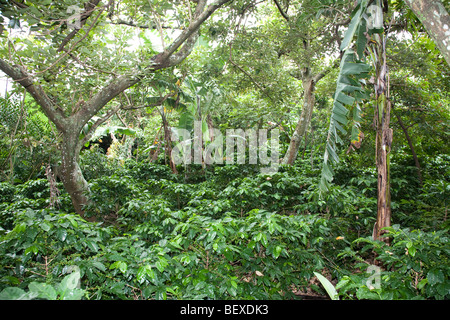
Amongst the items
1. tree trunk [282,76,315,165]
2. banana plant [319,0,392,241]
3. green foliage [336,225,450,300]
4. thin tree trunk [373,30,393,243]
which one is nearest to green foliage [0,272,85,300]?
green foliage [336,225,450,300]

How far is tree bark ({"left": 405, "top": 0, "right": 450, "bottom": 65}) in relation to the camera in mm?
1555

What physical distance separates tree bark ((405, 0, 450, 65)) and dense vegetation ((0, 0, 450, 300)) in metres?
0.60

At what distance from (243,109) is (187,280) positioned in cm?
522

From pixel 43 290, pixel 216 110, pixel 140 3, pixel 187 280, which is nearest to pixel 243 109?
pixel 216 110

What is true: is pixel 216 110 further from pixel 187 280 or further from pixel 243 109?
pixel 187 280

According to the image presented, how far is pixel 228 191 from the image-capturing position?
139 inches

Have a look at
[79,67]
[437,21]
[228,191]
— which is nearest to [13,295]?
[437,21]

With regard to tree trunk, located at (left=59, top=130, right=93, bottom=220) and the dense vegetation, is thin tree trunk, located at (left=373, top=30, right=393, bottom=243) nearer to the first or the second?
the dense vegetation

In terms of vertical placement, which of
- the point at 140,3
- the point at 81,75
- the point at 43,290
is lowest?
the point at 43,290

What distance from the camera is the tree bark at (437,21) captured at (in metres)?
1.55

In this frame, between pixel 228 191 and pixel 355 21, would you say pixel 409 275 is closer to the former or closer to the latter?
pixel 355 21

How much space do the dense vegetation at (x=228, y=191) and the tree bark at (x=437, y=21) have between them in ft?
1.96

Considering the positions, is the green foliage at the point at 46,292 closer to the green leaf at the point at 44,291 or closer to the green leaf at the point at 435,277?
the green leaf at the point at 44,291

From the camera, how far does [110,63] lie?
375cm
